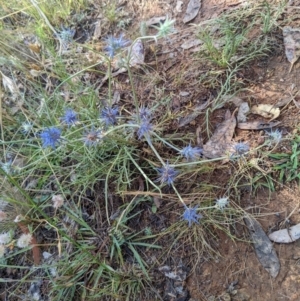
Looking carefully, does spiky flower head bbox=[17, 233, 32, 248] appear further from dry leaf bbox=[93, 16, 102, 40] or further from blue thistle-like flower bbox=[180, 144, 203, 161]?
dry leaf bbox=[93, 16, 102, 40]

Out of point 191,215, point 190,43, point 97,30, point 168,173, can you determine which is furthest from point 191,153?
point 97,30

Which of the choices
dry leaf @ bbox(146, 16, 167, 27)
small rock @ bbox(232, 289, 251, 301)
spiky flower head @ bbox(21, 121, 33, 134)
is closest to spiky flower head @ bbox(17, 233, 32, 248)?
spiky flower head @ bbox(21, 121, 33, 134)

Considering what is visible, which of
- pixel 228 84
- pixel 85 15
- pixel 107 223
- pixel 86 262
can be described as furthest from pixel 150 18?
pixel 86 262

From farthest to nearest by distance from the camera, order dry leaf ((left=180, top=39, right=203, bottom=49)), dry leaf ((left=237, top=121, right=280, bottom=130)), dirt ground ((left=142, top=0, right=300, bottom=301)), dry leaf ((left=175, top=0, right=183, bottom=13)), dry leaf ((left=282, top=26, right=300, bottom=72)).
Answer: dry leaf ((left=175, top=0, right=183, bottom=13)) < dry leaf ((left=180, top=39, right=203, bottom=49)) < dry leaf ((left=282, top=26, right=300, bottom=72)) < dry leaf ((left=237, top=121, right=280, bottom=130)) < dirt ground ((left=142, top=0, right=300, bottom=301))

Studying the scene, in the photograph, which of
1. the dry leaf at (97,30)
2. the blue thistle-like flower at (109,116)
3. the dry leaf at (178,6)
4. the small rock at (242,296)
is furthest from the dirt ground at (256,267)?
the dry leaf at (97,30)

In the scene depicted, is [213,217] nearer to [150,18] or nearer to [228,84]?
[228,84]

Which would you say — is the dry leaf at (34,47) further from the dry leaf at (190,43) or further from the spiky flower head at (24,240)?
the spiky flower head at (24,240)

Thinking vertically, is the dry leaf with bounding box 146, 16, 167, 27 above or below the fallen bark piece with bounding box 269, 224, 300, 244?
above
